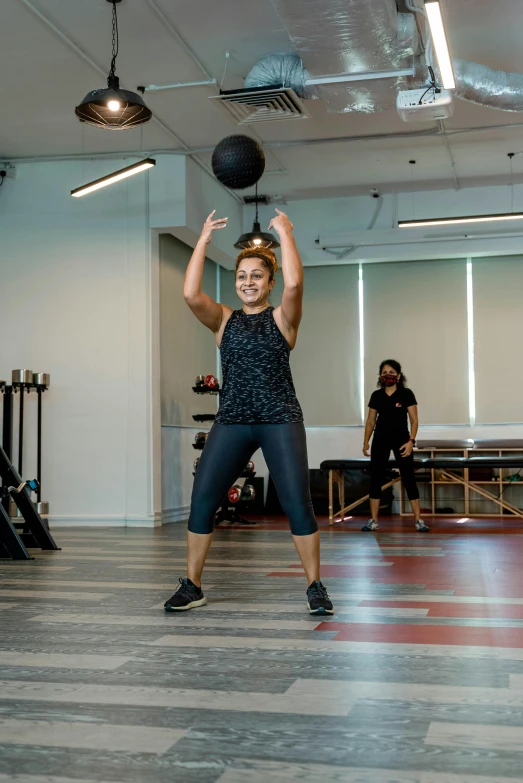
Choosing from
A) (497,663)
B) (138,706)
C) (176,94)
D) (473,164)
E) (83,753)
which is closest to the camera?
(83,753)

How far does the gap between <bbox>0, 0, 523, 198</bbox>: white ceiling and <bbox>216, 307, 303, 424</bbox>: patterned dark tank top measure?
10.7ft

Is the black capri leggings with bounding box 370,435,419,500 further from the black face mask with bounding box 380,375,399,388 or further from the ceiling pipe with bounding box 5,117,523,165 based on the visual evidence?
the ceiling pipe with bounding box 5,117,523,165

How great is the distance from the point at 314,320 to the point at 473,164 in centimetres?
271

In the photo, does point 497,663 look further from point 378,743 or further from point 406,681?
point 378,743

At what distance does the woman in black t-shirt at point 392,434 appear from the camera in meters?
7.28

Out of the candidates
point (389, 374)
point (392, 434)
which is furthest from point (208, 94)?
point (392, 434)

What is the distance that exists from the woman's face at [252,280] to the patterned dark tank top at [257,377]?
3.5 inches

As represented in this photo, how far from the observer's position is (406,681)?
Result: 223cm

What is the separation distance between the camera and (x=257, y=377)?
10.7ft

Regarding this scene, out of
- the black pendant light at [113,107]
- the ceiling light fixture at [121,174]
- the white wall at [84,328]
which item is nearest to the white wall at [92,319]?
the white wall at [84,328]

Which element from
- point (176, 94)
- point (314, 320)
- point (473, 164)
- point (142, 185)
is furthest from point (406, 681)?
point (314, 320)

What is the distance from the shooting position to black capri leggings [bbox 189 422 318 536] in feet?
10.6

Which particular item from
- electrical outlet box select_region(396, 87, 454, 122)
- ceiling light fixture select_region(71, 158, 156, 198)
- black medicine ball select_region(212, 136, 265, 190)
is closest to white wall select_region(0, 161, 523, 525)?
ceiling light fixture select_region(71, 158, 156, 198)

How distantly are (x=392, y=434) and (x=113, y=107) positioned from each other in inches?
139
